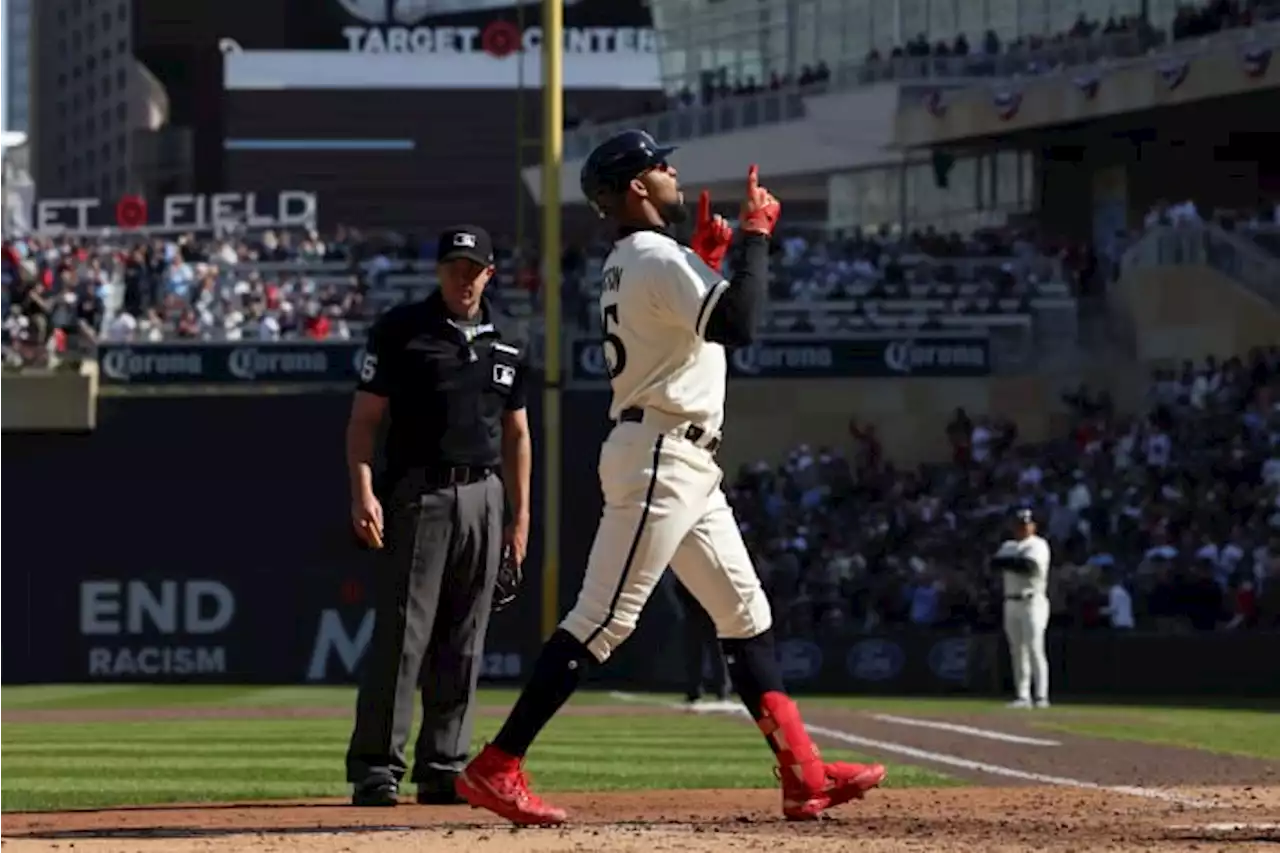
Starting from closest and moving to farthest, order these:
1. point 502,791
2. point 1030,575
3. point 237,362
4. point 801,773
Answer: point 502,791
point 801,773
point 1030,575
point 237,362

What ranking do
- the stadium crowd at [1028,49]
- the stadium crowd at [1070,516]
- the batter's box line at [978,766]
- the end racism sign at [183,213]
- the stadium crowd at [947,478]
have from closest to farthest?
the batter's box line at [978,766] → the stadium crowd at [1070,516] → the stadium crowd at [947,478] → the stadium crowd at [1028,49] → the end racism sign at [183,213]

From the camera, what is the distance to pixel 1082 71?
3975 centimetres

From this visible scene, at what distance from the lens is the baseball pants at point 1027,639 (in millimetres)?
22328

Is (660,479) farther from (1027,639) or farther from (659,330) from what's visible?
(1027,639)

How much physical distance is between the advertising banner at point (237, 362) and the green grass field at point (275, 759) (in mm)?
10552

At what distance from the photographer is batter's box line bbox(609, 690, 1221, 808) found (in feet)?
34.0

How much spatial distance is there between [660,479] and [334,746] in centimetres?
696

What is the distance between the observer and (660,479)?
8469 mm

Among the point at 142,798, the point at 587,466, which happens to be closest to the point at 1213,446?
the point at 587,466

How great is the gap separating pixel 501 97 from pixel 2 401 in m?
30.1

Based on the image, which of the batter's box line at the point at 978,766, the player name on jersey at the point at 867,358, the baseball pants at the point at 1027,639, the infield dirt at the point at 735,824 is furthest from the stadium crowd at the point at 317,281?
the infield dirt at the point at 735,824

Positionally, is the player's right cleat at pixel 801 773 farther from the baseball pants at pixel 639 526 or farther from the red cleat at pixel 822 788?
the baseball pants at pixel 639 526

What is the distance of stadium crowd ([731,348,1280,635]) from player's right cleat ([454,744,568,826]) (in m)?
17.8

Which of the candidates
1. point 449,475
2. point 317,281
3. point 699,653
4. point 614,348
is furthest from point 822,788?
point 317,281
